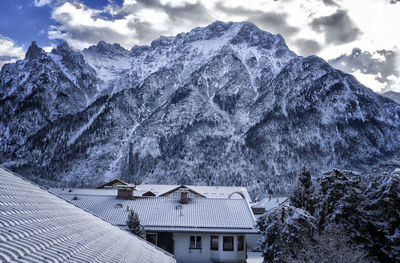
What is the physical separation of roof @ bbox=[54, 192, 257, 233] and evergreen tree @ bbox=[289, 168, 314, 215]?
579cm

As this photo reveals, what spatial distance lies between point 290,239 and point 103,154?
143792 mm

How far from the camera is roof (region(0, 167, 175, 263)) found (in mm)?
5758

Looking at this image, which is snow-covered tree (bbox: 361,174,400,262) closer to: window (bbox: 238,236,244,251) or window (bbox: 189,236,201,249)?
window (bbox: 238,236,244,251)

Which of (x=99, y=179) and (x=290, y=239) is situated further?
(x=99, y=179)

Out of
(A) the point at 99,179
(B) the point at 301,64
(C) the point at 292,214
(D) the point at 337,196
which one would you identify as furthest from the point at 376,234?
(B) the point at 301,64

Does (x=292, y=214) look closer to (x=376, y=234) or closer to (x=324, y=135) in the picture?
(x=376, y=234)

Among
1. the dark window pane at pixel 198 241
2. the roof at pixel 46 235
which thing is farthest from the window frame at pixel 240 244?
the roof at pixel 46 235

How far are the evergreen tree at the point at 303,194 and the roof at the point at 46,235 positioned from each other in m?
24.6

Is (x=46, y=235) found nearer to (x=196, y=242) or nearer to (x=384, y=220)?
(x=384, y=220)

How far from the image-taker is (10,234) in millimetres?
5906

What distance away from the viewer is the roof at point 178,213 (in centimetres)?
2641

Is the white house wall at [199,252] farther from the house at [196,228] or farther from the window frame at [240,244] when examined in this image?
→ the window frame at [240,244]

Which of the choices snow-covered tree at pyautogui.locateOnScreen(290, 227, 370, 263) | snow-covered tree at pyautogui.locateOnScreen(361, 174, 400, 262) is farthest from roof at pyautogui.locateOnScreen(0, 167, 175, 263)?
snow-covered tree at pyautogui.locateOnScreen(361, 174, 400, 262)

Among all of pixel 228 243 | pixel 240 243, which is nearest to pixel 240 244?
pixel 240 243
